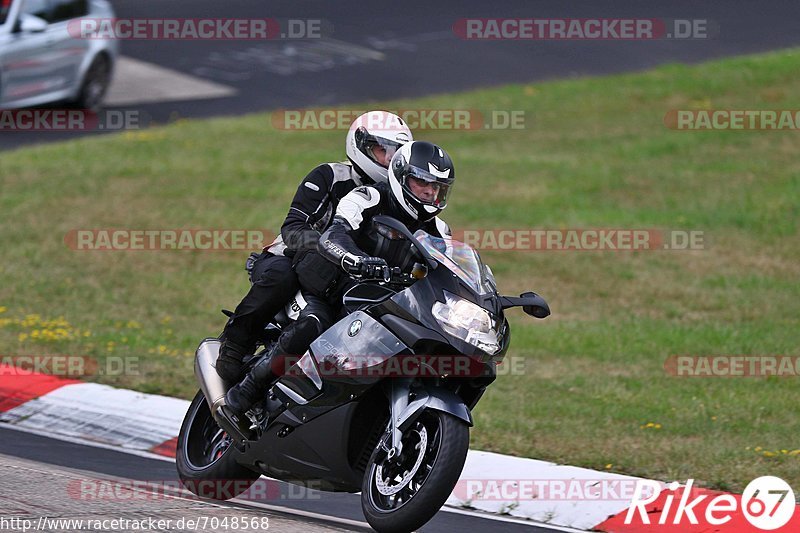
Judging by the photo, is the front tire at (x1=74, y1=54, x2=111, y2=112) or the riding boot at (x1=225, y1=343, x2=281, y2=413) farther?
the front tire at (x1=74, y1=54, x2=111, y2=112)

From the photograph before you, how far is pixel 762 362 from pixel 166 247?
20.7ft

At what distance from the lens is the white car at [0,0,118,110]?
1689 centimetres

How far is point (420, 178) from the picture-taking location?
6035 mm

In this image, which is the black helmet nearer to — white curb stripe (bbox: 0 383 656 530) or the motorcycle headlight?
the motorcycle headlight

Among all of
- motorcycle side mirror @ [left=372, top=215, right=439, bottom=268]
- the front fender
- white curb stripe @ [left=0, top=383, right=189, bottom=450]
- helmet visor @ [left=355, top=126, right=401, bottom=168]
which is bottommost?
white curb stripe @ [left=0, top=383, right=189, bottom=450]

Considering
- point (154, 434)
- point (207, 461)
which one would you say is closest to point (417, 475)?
point (207, 461)

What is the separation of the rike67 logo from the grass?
0.66 ft

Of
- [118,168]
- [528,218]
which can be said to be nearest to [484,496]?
[528,218]

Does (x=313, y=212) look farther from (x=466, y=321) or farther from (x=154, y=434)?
(x=154, y=434)

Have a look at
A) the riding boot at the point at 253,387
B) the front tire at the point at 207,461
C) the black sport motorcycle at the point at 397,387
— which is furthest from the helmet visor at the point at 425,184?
the front tire at the point at 207,461

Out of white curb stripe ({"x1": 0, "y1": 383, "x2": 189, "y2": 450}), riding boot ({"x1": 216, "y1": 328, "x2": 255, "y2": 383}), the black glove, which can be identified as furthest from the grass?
the black glove

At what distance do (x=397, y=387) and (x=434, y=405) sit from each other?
0.29m

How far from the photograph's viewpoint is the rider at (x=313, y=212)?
652 cm

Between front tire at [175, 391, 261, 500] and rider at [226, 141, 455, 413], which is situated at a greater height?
rider at [226, 141, 455, 413]
